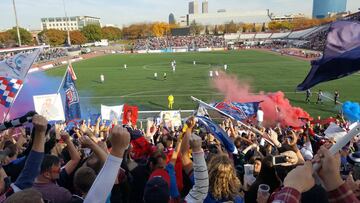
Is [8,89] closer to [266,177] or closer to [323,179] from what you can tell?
[266,177]

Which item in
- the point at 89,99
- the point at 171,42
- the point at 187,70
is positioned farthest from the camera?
the point at 171,42

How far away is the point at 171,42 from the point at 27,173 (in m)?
127

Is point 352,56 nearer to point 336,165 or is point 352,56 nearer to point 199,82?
point 336,165

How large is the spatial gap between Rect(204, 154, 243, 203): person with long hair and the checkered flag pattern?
6.35 m

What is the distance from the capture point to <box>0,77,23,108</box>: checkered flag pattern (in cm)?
840

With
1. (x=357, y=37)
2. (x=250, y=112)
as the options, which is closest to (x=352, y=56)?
(x=357, y=37)

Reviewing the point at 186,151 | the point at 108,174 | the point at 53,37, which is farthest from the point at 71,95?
the point at 53,37

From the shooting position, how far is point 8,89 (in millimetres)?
8469

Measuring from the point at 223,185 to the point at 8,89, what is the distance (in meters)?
6.66

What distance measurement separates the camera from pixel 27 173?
3506 millimetres

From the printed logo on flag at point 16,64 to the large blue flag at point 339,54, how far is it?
23.8 feet

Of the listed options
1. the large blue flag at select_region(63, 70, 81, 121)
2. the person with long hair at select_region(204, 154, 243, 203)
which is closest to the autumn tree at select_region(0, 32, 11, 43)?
the large blue flag at select_region(63, 70, 81, 121)

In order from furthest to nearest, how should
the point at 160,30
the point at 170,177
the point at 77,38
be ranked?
the point at 160,30 → the point at 77,38 → the point at 170,177

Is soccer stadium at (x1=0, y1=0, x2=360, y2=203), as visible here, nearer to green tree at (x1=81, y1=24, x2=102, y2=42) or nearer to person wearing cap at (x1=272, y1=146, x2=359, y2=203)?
person wearing cap at (x1=272, y1=146, x2=359, y2=203)
